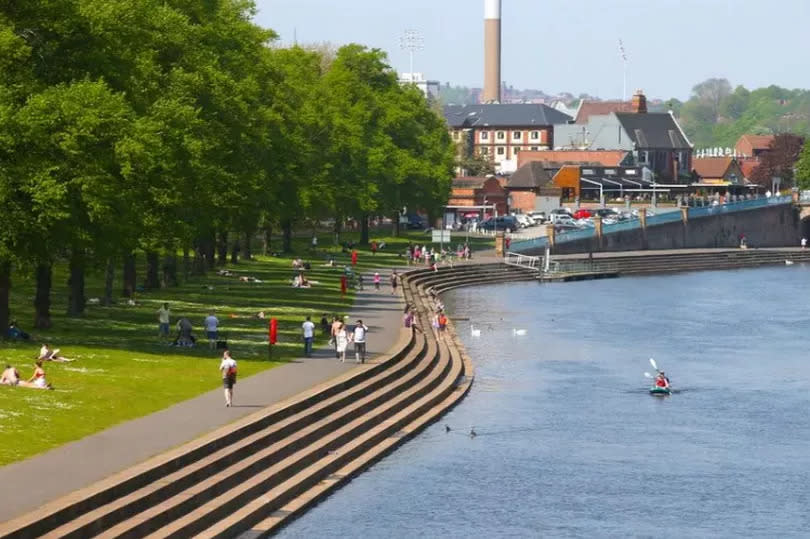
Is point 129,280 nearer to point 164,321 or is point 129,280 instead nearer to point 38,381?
point 164,321

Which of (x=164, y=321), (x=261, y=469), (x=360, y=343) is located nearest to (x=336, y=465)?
(x=261, y=469)

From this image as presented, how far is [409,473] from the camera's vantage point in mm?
51562

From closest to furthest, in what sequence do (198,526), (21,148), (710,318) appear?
(198,526)
(21,148)
(710,318)

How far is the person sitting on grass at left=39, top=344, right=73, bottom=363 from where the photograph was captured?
56188 millimetres

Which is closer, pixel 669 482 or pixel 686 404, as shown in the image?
pixel 669 482

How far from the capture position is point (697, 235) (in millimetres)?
187625

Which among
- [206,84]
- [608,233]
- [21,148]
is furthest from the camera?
[608,233]

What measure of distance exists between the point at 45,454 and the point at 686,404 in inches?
1336

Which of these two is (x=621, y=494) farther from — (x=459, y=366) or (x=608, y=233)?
(x=608, y=233)

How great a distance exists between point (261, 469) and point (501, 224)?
142111mm

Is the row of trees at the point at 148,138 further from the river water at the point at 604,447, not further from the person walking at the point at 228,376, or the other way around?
the river water at the point at 604,447

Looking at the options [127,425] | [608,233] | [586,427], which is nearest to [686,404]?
[586,427]

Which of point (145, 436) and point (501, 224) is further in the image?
point (501, 224)

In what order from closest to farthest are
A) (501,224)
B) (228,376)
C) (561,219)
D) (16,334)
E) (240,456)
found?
(240,456), (228,376), (16,334), (501,224), (561,219)
